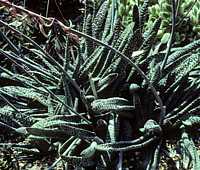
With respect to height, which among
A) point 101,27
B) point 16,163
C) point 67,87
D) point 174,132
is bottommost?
point 16,163

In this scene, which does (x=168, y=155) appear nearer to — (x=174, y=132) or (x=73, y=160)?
(x=174, y=132)

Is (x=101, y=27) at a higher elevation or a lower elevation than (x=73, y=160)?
higher

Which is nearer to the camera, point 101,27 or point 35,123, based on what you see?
point 35,123

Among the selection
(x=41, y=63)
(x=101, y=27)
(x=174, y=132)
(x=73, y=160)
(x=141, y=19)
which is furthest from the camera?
(x=41, y=63)

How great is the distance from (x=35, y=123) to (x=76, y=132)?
19 cm

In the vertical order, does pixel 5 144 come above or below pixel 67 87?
below

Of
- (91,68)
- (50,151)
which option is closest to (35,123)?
(50,151)

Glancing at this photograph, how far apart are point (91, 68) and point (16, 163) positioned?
50 cm

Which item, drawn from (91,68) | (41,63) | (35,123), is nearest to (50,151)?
(35,123)

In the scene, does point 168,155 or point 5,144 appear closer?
point 168,155

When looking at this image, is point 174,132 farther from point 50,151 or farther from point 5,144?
point 5,144

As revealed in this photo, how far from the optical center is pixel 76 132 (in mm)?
1959

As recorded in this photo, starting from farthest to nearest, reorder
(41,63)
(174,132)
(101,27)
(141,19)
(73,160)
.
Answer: (41,63), (101,27), (141,19), (174,132), (73,160)

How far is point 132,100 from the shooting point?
2.12 metres
